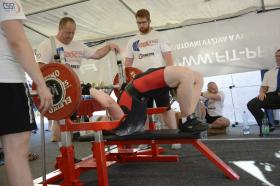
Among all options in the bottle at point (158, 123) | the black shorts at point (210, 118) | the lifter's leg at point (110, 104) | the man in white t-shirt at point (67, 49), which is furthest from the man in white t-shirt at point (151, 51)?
the black shorts at point (210, 118)

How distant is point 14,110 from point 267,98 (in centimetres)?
382

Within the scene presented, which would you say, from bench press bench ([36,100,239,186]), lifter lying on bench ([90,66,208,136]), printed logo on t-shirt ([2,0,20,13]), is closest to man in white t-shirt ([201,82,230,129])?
bench press bench ([36,100,239,186])

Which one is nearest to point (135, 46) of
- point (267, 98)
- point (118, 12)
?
point (118, 12)

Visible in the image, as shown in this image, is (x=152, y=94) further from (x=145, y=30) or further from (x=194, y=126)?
(x=145, y=30)

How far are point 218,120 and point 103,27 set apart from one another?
2.64 m

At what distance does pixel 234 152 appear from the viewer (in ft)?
9.91

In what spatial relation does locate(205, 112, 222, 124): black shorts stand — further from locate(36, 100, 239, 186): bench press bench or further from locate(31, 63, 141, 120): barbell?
locate(31, 63, 141, 120): barbell

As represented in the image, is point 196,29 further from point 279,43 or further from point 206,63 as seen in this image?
point 279,43

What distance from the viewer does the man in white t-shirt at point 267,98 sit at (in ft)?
13.5

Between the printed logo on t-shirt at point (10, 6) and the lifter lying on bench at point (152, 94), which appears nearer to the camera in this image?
the printed logo on t-shirt at point (10, 6)

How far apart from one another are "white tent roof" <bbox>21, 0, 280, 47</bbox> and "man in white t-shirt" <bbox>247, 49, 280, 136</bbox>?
3.92 feet

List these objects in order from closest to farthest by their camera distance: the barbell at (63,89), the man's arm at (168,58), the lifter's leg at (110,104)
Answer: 1. the barbell at (63,89)
2. the lifter's leg at (110,104)
3. the man's arm at (168,58)

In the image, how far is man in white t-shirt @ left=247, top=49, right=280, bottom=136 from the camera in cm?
410

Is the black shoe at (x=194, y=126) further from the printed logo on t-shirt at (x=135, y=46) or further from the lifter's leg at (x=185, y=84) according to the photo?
the printed logo on t-shirt at (x=135, y=46)
